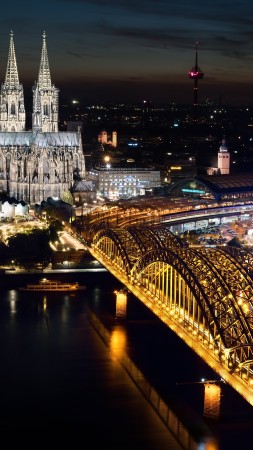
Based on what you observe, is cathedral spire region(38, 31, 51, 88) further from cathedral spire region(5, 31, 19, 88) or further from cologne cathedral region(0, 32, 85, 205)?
cathedral spire region(5, 31, 19, 88)

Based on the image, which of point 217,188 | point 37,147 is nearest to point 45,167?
point 37,147

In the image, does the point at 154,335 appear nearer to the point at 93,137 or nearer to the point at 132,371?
the point at 132,371

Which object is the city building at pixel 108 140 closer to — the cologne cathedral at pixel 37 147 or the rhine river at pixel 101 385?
the cologne cathedral at pixel 37 147

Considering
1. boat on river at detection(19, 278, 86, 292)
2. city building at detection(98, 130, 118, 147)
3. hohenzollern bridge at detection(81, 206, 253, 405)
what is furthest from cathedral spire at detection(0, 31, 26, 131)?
city building at detection(98, 130, 118, 147)

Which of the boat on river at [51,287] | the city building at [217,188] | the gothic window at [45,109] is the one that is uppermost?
the gothic window at [45,109]

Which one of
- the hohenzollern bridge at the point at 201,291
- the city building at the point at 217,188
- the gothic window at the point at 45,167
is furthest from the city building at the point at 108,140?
the hohenzollern bridge at the point at 201,291
